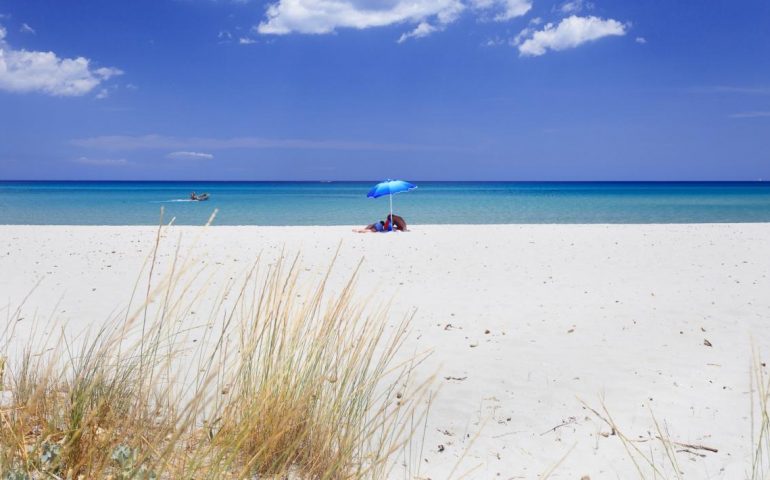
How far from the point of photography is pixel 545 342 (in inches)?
229

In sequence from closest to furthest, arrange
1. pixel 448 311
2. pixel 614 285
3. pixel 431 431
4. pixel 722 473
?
pixel 722 473 < pixel 431 431 < pixel 448 311 < pixel 614 285

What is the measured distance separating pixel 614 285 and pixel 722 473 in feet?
17.5

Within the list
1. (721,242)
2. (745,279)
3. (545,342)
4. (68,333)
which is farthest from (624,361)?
(721,242)

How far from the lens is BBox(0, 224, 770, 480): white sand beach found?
12.4 ft

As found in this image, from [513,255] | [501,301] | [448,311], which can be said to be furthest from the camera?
[513,255]

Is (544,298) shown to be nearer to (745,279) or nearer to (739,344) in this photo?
(739,344)

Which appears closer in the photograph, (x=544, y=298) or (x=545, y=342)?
(x=545, y=342)

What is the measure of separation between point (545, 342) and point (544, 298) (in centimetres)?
195

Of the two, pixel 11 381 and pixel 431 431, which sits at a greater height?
pixel 11 381

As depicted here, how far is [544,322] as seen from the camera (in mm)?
6520

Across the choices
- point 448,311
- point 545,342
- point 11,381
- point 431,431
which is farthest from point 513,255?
point 11,381

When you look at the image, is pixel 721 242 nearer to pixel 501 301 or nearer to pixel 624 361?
pixel 501 301

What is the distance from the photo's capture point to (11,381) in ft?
11.5

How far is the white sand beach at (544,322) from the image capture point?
148 inches
